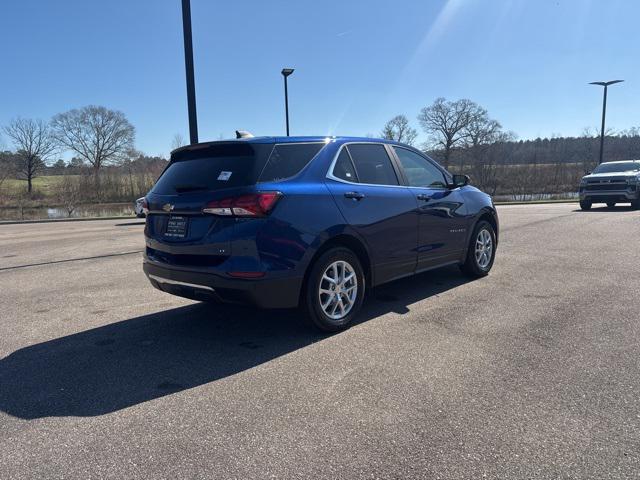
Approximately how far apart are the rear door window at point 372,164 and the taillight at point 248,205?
1.26 meters

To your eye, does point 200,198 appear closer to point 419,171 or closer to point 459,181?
point 419,171

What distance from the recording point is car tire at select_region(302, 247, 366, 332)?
417 cm

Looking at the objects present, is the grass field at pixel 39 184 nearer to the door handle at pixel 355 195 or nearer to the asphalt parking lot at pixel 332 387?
the asphalt parking lot at pixel 332 387

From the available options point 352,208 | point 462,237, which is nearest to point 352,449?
point 352,208

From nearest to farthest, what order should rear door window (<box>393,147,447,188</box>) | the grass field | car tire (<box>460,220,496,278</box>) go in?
rear door window (<box>393,147,447,188</box>) < car tire (<box>460,220,496,278</box>) < the grass field

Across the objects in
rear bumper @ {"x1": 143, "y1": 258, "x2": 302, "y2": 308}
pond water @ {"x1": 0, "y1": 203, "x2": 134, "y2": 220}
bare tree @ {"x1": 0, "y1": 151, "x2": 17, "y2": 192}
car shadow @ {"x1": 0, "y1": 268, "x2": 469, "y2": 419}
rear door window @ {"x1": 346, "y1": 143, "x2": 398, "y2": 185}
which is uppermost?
bare tree @ {"x1": 0, "y1": 151, "x2": 17, "y2": 192}

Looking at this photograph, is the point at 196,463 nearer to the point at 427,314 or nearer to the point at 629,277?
the point at 427,314

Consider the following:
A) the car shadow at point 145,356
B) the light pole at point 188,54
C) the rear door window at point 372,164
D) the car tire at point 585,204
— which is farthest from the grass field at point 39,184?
the rear door window at point 372,164

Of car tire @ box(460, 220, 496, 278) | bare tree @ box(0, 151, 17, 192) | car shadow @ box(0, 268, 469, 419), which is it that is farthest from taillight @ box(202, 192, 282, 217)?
bare tree @ box(0, 151, 17, 192)

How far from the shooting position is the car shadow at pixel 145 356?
10.6ft

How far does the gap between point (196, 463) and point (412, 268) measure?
3.47 m

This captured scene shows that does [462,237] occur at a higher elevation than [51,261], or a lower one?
higher

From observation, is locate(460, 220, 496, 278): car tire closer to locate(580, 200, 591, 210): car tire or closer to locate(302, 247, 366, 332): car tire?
locate(302, 247, 366, 332): car tire

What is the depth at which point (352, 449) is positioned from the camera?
2.53 m
